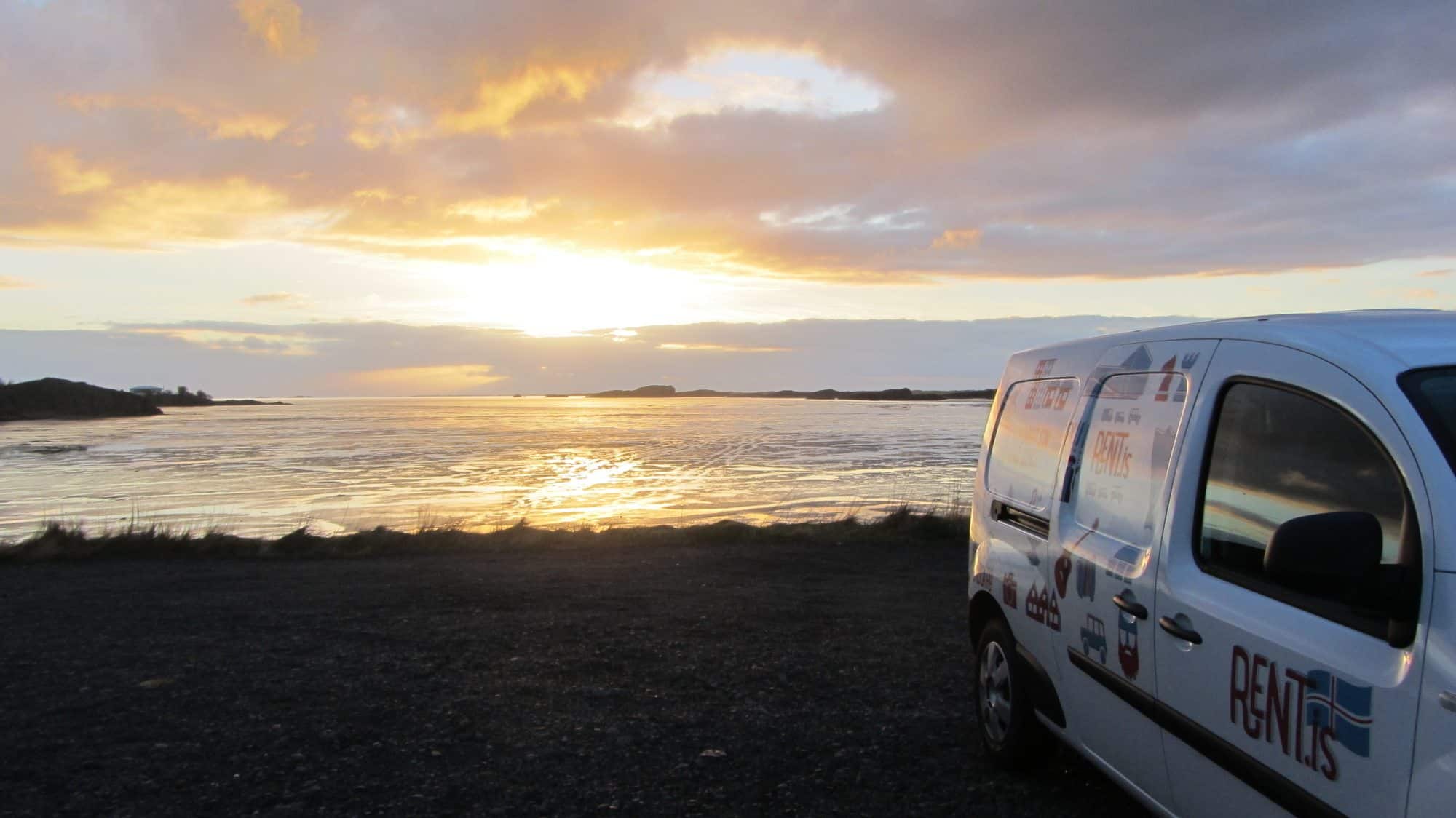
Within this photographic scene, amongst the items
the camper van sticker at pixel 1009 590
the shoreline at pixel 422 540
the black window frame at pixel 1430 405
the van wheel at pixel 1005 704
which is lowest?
the shoreline at pixel 422 540

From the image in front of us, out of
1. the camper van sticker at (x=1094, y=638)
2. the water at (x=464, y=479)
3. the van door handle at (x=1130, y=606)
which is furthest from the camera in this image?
the water at (x=464, y=479)

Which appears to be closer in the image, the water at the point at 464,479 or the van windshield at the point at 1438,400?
the van windshield at the point at 1438,400

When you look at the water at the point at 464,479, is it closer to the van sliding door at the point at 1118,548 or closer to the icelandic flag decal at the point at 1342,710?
the van sliding door at the point at 1118,548

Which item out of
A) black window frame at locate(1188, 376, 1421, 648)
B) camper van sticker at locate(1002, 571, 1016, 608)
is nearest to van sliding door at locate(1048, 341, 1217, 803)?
black window frame at locate(1188, 376, 1421, 648)

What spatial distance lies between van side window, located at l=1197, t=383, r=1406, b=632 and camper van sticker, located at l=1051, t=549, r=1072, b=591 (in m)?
0.86

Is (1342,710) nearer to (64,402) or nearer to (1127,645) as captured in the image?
(1127,645)

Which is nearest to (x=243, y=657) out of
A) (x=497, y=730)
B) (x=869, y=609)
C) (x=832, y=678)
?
(x=497, y=730)

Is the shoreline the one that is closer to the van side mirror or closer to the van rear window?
the van rear window

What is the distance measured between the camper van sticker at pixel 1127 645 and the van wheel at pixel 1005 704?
0.98 meters

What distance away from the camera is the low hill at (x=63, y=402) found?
10012 centimetres

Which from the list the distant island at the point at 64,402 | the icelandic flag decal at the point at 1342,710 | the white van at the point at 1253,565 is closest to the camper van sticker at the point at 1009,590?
the white van at the point at 1253,565

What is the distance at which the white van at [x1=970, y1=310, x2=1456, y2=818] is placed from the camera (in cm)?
221

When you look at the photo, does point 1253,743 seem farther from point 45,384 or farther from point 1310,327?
point 45,384

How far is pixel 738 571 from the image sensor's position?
11422 millimetres
